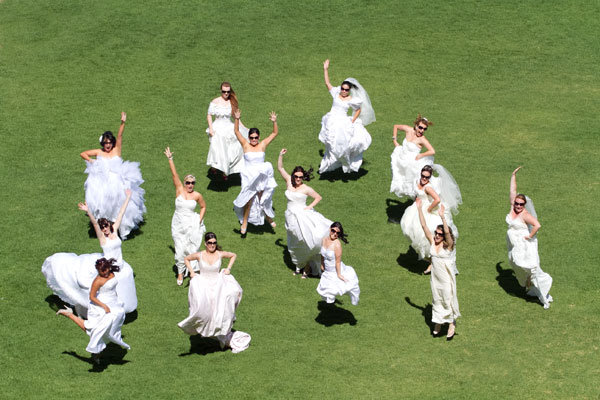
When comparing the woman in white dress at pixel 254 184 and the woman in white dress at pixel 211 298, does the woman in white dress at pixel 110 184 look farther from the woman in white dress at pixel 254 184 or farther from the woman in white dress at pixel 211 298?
the woman in white dress at pixel 211 298

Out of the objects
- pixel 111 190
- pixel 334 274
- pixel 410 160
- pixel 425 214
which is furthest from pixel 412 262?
pixel 111 190

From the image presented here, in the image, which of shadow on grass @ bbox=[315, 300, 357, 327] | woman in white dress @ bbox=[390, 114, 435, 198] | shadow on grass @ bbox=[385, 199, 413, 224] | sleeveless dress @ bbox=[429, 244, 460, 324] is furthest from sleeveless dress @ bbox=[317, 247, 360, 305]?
shadow on grass @ bbox=[385, 199, 413, 224]

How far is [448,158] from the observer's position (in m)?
26.1

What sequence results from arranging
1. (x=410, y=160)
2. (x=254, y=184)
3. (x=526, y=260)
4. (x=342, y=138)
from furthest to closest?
(x=342, y=138)
(x=410, y=160)
(x=254, y=184)
(x=526, y=260)

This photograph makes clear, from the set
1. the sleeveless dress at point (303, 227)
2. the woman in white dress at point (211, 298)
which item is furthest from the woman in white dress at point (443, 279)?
the woman in white dress at point (211, 298)

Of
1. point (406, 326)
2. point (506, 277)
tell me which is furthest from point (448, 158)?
point (406, 326)

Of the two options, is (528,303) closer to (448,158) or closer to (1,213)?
(448,158)

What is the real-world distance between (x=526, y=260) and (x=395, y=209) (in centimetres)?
459

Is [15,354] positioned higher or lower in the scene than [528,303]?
lower

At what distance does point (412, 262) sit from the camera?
2162 centimetres

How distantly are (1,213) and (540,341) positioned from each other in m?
12.4

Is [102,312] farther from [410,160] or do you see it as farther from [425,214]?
[410,160]

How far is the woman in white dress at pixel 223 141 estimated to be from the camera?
935 inches

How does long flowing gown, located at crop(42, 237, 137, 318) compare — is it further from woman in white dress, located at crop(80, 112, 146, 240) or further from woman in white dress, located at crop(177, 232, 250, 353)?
woman in white dress, located at crop(80, 112, 146, 240)
